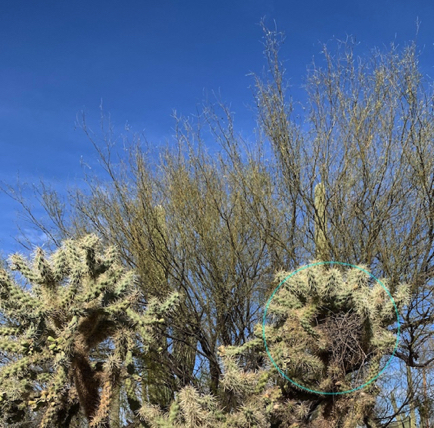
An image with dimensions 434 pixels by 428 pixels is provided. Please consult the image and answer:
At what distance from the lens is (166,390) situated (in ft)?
28.3

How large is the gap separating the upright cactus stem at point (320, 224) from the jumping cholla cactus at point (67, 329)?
3.15m

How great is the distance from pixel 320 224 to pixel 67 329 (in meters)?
4.17

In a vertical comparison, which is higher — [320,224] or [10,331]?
[320,224]

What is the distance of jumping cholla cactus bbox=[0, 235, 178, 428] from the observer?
466 cm

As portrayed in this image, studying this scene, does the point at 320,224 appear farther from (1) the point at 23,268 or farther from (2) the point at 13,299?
(2) the point at 13,299

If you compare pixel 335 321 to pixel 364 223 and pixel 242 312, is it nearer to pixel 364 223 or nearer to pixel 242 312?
pixel 364 223

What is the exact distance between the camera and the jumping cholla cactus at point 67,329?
4664 millimetres

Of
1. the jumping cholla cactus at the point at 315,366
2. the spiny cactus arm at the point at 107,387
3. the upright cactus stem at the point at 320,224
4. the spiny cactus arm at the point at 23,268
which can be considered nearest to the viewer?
the jumping cholla cactus at the point at 315,366

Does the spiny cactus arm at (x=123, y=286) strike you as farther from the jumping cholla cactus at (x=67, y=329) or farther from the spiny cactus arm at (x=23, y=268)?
the spiny cactus arm at (x=23, y=268)

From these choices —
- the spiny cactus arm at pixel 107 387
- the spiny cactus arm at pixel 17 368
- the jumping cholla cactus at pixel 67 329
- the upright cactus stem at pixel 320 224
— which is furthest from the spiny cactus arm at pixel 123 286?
the upright cactus stem at pixel 320 224

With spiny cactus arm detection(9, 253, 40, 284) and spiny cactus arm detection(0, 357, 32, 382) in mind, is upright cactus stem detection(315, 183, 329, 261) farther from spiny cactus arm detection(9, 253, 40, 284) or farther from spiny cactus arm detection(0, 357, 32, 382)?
spiny cactus arm detection(0, 357, 32, 382)

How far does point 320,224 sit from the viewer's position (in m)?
7.36

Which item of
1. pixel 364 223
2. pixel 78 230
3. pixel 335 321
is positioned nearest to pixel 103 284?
pixel 335 321

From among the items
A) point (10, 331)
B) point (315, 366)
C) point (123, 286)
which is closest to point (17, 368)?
point (10, 331)
